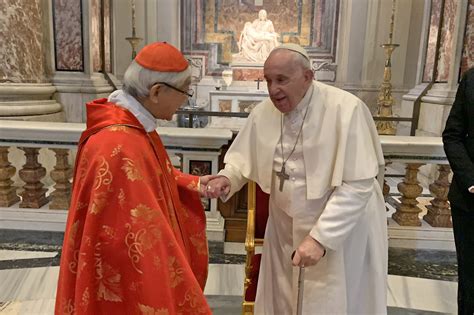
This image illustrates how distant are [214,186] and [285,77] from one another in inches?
28.2

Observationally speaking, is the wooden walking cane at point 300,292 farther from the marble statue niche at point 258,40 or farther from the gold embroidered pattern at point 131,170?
the marble statue niche at point 258,40

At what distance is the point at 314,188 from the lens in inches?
85.4

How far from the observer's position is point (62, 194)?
4496 mm

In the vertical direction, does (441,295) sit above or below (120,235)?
below

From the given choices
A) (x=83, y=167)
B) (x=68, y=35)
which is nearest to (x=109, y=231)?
(x=83, y=167)

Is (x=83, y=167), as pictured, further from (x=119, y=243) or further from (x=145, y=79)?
(x=145, y=79)

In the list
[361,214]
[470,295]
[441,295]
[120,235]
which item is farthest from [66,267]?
[441,295]

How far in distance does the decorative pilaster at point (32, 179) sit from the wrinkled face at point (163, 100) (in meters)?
3.10

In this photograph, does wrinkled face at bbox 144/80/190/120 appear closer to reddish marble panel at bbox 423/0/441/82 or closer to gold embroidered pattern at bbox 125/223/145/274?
gold embroidered pattern at bbox 125/223/145/274

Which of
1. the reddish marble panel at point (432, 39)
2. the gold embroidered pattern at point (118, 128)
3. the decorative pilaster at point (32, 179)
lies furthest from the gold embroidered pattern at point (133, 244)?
the reddish marble panel at point (432, 39)

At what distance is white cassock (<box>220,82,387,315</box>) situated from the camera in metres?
2.11

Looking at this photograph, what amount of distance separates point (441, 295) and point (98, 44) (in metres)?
7.22

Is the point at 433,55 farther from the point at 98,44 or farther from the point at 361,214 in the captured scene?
the point at 361,214

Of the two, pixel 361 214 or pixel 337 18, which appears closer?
pixel 361 214
